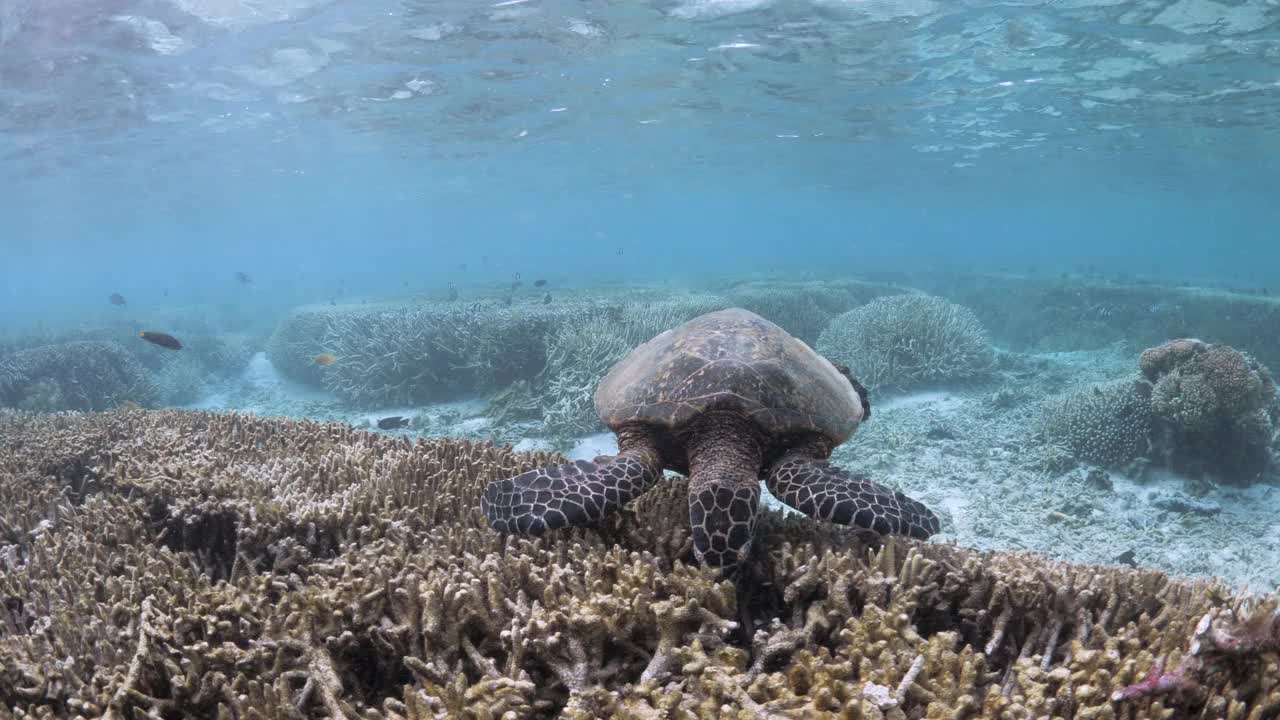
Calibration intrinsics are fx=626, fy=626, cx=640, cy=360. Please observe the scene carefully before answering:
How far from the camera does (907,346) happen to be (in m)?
14.7

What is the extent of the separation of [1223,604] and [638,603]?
2221mm

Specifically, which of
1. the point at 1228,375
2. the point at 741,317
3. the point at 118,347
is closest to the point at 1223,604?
the point at 741,317

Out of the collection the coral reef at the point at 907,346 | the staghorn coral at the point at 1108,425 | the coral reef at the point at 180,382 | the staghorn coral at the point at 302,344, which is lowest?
the coral reef at the point at 180,382

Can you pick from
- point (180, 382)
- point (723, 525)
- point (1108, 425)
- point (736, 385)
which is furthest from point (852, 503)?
point (180, 382)

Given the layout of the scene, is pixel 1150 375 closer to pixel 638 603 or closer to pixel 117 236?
pixel 638 603

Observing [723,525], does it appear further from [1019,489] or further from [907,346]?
[907,346]

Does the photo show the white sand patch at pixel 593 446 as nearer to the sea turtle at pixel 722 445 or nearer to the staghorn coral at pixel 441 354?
the staghorn coral at pixel 441 354

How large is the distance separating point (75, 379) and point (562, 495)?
62.8ft

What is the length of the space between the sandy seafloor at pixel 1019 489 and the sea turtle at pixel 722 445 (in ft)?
7.18

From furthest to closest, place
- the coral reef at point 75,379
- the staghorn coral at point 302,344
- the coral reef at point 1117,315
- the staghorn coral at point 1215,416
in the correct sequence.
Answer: the staghorn coral at point 302,344 → the coral reef at point 1117,315 → the coral reef at point 75,379 → the staghorn coral at point 1215,416

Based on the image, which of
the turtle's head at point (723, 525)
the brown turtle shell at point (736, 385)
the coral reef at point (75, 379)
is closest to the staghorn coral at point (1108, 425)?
the brown turtle shell at point (736, 385)

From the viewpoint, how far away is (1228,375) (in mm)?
9195

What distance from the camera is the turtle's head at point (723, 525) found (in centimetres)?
290

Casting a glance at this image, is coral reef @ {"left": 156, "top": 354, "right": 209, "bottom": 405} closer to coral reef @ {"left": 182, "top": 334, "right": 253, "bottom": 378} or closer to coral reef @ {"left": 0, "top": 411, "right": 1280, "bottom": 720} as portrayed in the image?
coral reef @ {"left": 182, "top": 334, "right": 253, "bottom": 378}
